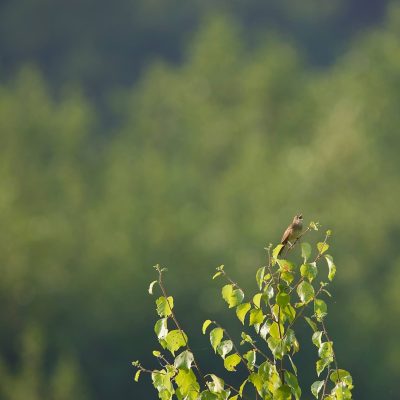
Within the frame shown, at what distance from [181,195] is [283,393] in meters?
50.4

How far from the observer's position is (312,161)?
1981 inches

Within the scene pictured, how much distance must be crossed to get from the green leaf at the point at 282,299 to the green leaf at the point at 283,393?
343 mm

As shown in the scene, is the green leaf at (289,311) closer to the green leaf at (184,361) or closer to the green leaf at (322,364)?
the green leaf at (322,364)

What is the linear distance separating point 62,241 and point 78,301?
454 cm

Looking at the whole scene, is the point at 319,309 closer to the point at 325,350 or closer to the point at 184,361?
the point at 325,350

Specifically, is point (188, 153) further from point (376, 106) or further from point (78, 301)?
point (78, 301)

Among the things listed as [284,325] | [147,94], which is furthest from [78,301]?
[284,325]

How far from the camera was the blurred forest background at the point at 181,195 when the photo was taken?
1574 inches

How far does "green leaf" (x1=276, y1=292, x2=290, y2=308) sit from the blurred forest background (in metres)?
27.2

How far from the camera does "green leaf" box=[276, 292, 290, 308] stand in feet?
19.3

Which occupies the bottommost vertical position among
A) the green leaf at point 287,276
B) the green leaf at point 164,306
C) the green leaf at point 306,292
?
the green leaf at point 306,292

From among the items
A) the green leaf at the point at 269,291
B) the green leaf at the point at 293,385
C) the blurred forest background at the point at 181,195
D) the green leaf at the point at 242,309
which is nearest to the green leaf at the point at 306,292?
the green leaf at the point at 269,291

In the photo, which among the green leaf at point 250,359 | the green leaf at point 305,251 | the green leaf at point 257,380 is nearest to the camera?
the green leaf at point 305,251

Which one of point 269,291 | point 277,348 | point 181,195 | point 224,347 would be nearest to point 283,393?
point 277,348
